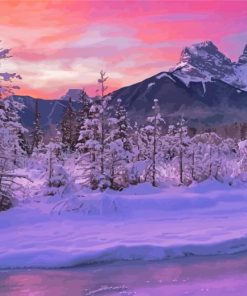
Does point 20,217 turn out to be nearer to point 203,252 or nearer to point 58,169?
point 58,169

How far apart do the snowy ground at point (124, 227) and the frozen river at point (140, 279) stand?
554 mm

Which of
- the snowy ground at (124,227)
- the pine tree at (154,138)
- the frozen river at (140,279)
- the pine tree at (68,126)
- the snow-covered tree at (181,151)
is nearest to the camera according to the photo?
the frozen river at (140,279)

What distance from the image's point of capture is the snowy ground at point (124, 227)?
1369cm

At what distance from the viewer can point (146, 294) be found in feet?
34.7

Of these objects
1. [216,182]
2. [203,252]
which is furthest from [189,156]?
[203,252]

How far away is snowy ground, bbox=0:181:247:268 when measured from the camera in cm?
1369

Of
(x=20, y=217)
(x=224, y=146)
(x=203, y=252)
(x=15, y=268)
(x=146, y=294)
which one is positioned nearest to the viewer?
(x=146, y=294)

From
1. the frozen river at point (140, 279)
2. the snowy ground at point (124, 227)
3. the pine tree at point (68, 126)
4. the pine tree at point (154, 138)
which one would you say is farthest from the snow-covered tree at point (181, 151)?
the pine tree at point (68, 126)

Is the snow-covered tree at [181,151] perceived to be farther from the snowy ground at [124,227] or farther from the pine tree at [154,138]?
the snowy ground at [124,227]

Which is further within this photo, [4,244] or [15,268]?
[4,244]

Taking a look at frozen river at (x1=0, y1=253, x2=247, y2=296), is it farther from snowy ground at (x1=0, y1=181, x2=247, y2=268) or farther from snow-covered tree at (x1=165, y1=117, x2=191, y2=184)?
snow-covered tree at (x1=165, y1=117, x2=191, y2=184)

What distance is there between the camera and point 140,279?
38.5ft

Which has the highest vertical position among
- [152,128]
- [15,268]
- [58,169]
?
[152,128]

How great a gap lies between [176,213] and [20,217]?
5.20 metres
